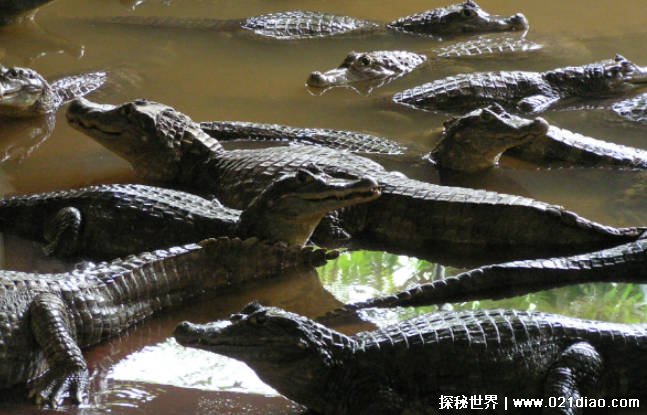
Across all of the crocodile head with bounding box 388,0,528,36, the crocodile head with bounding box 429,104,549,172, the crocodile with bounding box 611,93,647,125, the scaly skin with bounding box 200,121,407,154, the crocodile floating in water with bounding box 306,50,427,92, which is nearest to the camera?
the crocodile head with bounding box 429,104,549,172

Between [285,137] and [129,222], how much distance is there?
201 cm

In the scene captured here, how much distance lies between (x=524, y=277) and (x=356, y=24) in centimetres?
608

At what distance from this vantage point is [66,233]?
569 centimetres

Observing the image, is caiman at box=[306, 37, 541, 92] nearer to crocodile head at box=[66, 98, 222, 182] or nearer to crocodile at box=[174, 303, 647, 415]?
crocodile head at box=[66, 98, 222, 182]

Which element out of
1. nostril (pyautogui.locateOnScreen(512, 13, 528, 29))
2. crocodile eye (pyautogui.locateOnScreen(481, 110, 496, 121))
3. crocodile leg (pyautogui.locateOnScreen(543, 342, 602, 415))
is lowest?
nostril (pyautogui.locateOnScreen(512, 13, 528, 29))

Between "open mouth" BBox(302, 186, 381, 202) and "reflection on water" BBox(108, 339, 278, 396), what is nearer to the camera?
"reflection on water" BBox(108, 339, 278, 396)

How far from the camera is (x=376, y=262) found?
5625 millimetres

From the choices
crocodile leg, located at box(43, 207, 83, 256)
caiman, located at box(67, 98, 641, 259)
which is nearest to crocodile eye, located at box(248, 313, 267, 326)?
caiman, located at box(67, 98, 641, 259)

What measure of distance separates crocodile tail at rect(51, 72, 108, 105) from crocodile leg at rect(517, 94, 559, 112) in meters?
3.40

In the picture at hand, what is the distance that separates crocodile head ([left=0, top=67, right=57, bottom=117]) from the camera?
805 cm

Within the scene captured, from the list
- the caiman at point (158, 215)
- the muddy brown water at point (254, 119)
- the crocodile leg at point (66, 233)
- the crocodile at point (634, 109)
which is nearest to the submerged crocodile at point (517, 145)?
the muddy brown water at point (254, 119)

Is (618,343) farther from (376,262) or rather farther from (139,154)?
(139,154)

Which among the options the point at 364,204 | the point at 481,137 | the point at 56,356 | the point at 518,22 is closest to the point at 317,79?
the point at 481,137

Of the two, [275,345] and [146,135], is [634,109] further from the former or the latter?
[275,345]
